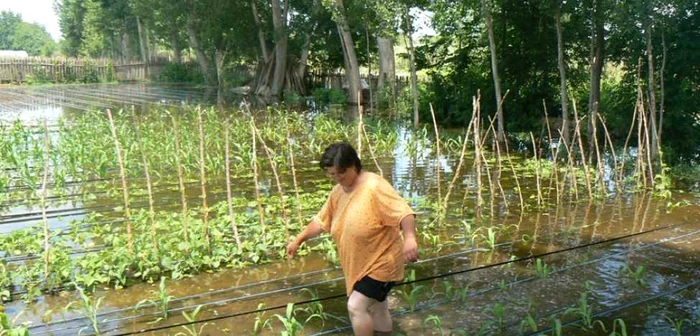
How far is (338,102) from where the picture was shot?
81.6 feet

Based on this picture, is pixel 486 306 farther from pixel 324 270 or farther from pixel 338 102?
pixel 338 102

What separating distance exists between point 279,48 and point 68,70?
22626 mm

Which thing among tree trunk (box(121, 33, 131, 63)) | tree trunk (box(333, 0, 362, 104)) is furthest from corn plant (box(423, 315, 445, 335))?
tree trunk (box(121, 33, 131, 63))

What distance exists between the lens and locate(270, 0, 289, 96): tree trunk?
26.1 meters

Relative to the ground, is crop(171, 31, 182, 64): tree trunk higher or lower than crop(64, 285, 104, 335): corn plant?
higher

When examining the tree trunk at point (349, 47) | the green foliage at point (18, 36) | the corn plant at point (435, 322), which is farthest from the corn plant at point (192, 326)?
the green foliage at point (18, 36)

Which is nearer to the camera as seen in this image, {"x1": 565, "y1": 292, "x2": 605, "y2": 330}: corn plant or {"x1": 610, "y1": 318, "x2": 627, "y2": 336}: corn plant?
{"x1": 610, "y1": 318, "x2": 627, "y2": 336}: corn plant

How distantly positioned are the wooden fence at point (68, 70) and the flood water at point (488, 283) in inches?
1476

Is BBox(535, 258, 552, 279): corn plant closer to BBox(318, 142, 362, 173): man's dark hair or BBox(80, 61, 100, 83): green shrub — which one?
BBox(318, 142, 362, 173): man's dark hair

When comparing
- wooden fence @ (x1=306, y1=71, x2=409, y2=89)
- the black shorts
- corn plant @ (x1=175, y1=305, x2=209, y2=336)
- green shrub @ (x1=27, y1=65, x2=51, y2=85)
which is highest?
green shrub @ (x1=27, y1=65, x2=51, y2=85)

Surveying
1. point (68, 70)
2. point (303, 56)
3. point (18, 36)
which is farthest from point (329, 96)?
point (18, 36)

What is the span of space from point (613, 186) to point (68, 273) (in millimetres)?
7263

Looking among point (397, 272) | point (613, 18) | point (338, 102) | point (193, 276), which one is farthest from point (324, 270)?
point (338, 102)

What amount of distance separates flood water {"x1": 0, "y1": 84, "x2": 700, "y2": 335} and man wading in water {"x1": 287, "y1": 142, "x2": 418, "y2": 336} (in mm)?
832
